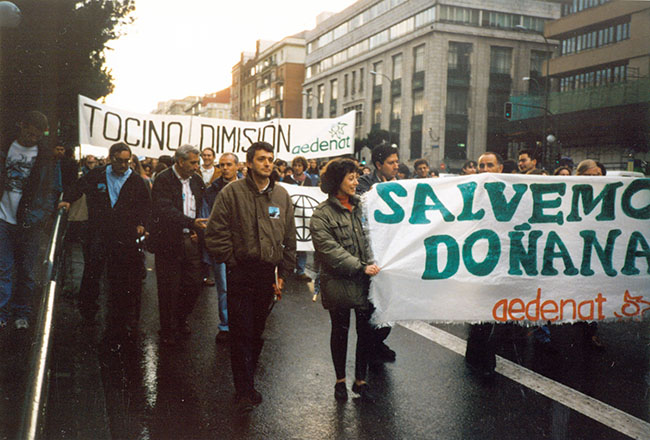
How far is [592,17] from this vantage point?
143ft

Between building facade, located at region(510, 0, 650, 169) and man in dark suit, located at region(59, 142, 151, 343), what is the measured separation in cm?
3198

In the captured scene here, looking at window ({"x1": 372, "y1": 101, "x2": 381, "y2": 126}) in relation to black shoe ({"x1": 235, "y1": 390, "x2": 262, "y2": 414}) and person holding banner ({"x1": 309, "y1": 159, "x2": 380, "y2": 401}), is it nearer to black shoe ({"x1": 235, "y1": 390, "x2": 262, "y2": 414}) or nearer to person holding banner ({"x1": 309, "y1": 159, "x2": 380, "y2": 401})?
person holding banner ({"x1": 309, "y1": 159, "x2": 380, "y2": 401})

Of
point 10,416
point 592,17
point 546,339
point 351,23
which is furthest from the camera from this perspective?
point 351,23

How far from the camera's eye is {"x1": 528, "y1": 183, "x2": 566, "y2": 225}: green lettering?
198 inches

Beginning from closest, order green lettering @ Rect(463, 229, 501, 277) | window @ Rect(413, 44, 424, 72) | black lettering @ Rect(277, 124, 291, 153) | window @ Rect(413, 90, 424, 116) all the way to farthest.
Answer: green lettering @ Rect(463, 229, 501, 277) → black lettering @ Rect(277, 124, 291, 153) → window @ Rect(413, 90, 424, 116) → window @ Rect(413, 44, 424, 72)

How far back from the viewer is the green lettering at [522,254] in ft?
16.1

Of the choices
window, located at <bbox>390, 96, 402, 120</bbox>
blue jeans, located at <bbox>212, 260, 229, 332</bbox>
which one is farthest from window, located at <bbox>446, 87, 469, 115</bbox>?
blue jeans, located at <bbox>212, 260, 229, 332</bbox>

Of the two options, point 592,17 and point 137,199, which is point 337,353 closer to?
point 137,199

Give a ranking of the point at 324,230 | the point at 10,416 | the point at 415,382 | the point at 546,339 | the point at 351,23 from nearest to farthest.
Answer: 1. the point at 10,416
2. the point at 324,230
3. the point at 415,382
4. the point at 546,339
5. the point at 351,23

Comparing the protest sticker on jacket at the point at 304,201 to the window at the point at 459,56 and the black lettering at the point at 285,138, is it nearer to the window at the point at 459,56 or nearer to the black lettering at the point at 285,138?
the black lettering at the point at 285,138

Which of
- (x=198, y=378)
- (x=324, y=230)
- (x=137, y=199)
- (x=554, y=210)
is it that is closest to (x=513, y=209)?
(x=554, y=210)

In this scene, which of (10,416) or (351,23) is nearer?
(10,416)

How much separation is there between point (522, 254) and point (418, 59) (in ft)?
173

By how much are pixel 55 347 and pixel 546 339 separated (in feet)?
15.9
